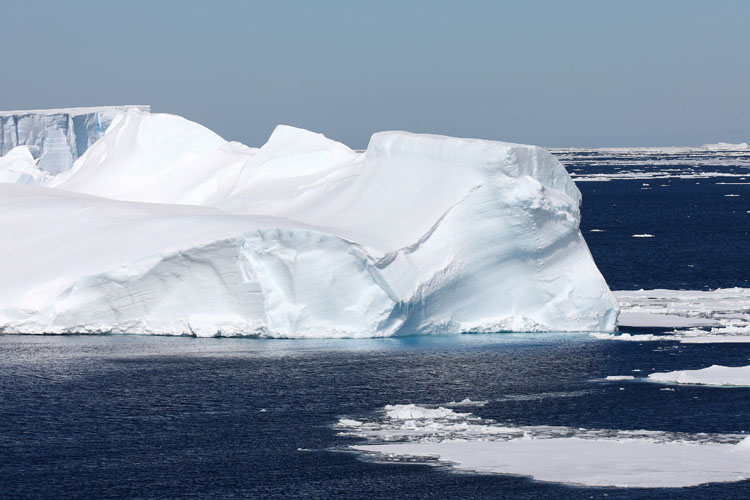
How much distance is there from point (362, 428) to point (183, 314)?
37.5ft

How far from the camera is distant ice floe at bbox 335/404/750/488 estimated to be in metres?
19.6

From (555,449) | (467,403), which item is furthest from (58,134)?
(555,449)

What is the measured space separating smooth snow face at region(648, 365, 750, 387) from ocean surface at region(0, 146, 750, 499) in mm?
561

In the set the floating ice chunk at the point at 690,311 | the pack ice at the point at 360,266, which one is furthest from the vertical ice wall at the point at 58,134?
the floating ice chunk at the point at 690,311

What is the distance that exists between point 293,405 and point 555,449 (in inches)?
234

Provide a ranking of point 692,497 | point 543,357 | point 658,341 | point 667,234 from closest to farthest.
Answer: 1. point 692,497
2. point 543,357
3. point 658,341
4. point 667,234

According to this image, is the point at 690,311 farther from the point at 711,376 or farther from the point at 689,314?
the point at 711,376

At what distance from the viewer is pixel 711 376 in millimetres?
26891

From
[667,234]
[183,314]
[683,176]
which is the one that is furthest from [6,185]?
[683,176]

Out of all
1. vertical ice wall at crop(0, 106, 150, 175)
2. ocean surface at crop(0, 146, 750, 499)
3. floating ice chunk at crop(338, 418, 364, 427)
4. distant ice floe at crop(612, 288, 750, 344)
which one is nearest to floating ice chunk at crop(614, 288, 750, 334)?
distant ice floe at crop(612, 288, 750, 344)

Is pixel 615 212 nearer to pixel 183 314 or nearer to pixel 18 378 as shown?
pixel 183 314

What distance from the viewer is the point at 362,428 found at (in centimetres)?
2277

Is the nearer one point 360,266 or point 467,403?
point 467,403

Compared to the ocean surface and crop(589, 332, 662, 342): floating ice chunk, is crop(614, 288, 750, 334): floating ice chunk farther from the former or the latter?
the ocean surface
